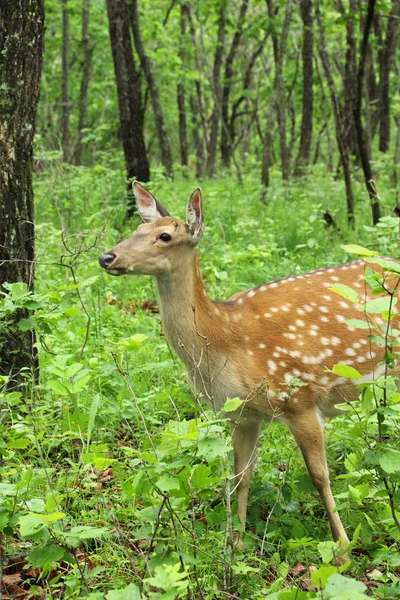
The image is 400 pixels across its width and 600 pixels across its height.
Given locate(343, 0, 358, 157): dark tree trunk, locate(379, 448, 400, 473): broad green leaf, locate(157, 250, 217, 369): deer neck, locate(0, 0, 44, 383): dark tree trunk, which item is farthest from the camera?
locate(343, 0, 358, 157): dark tree trunk

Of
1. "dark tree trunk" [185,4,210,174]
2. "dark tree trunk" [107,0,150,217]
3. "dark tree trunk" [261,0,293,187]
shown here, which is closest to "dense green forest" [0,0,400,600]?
"dark tree trunk" [107,0,150,217]

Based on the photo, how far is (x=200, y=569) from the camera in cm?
346

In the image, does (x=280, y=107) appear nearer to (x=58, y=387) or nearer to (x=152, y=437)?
(x=152, y=437)

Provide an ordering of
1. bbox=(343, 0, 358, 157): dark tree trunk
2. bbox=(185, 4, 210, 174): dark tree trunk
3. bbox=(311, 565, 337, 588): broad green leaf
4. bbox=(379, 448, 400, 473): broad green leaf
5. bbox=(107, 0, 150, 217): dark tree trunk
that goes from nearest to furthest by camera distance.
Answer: bbox=(311, 565, 337, 588): broad green leaf, bbox=(379, 448, 400, 473): broad green leaf, bbox=(107, 0, 150, 217): dark tree trunk, bbox=(343, 0, 358, 157): dark tree trunk, bbox=(185, 4, 210, 174): dark tree trunk

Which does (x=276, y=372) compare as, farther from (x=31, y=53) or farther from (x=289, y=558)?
(x=31, y=53)

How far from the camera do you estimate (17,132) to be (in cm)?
501

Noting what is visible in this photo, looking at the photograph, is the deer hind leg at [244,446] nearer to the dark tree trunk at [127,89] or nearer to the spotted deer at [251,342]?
the spotted deer at [251,342]

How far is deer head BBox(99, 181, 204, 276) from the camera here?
4191 mm

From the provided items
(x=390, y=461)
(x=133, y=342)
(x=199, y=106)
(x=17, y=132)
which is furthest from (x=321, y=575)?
(x=199, y=106)

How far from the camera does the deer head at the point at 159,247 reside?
4191 mm

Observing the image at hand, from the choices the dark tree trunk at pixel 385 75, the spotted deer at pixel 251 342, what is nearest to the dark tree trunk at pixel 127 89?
the dark tree trunk at pixel 385 75

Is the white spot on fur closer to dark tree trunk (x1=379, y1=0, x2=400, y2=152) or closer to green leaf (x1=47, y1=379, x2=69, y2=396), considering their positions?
green leaf (x1=47, y1=379, x2=69, y2=396)

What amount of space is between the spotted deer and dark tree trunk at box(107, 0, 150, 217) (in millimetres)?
8129

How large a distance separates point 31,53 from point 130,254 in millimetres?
1727
